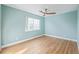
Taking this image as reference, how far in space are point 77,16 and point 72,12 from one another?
0.52 ft

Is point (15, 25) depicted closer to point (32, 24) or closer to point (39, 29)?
point (32, 24)

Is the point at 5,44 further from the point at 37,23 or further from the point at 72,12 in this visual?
the point at 72,12

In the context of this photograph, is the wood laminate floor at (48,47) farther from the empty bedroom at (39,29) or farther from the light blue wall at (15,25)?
the light blue wall at (15,25)

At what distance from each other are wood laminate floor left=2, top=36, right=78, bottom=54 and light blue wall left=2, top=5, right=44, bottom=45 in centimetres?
20

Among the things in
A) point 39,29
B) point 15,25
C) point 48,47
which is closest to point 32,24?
point 39,29

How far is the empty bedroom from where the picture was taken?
2.01 meters

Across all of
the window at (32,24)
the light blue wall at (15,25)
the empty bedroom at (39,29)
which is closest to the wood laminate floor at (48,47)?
the empty bedroom at (39,29)

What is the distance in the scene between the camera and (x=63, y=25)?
2162 millimetres

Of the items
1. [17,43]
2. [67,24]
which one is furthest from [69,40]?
[17,43]

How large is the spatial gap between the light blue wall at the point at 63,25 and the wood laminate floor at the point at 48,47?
0.20 metres

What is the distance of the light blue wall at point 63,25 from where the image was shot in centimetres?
200

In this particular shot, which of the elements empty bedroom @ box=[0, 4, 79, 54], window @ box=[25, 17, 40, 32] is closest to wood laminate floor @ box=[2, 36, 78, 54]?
empty bedroom @ box=[0, 4, 79, 54]

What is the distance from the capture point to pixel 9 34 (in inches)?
88.7

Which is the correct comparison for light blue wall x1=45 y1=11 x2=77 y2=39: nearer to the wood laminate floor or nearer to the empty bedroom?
the empty bedroom
